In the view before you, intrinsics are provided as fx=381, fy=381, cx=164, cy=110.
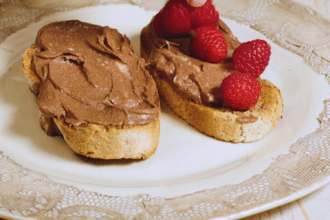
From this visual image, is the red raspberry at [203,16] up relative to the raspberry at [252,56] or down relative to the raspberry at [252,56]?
up

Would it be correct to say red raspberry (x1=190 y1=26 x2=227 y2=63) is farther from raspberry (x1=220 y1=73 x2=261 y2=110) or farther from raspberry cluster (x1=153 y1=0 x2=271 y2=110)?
raspberry (x1=220 y1=73 x2=261 y2=110)

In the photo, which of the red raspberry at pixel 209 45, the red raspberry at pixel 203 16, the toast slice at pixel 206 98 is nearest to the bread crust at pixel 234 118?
the toast slice at pixel 206 98

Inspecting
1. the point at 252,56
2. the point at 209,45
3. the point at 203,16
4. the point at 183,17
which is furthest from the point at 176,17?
the point at 252,56

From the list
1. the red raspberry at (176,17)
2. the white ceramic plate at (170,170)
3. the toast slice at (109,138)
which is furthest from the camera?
the red raspberry at (176,17)

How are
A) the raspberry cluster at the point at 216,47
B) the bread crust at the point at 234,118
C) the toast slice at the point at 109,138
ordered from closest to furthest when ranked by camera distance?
the toast slice at the point at 109,138, the raspberry cluster at the point at 216,47, the bread crust at the point at 234,118

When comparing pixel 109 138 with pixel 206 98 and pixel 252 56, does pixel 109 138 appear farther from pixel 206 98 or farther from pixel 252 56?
pixel 252 56

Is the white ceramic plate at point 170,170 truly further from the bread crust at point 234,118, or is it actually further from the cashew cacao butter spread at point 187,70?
the cashew cacao butter spread at point 187,70
